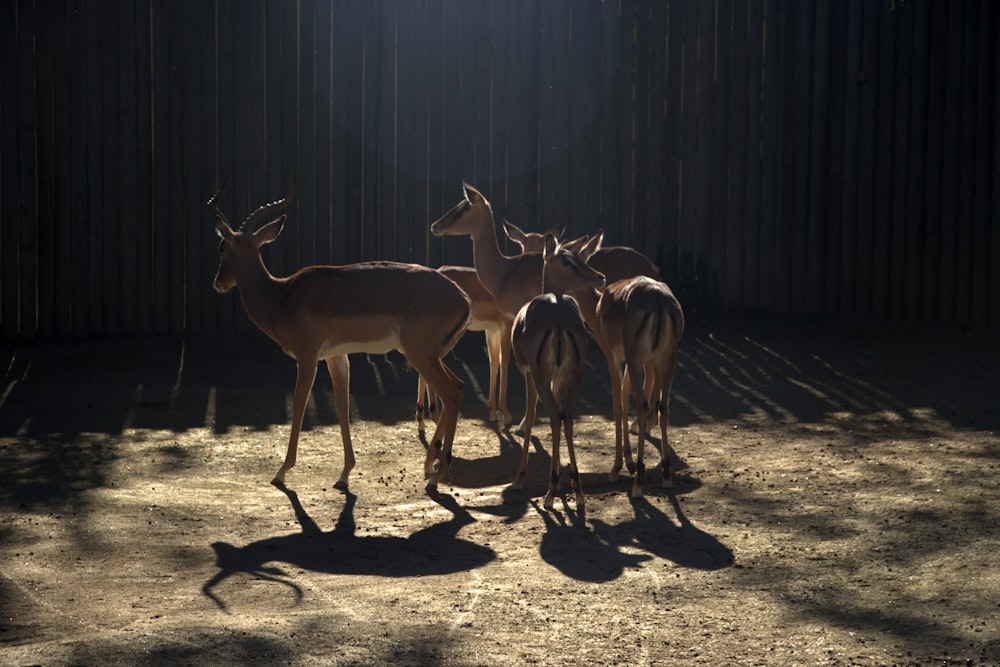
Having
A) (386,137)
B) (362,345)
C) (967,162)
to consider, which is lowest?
(362,345)

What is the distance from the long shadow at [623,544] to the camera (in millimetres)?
6512

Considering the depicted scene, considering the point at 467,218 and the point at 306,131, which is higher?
the point at 306,131

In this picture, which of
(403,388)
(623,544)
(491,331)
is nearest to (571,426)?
(623,544)

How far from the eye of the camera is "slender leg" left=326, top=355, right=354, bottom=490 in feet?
28.5

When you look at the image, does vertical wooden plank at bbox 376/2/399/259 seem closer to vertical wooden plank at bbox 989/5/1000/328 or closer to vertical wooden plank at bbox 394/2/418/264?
vertical wooden plank at bbox 394/2/418/264

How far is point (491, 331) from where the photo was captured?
11.5 m

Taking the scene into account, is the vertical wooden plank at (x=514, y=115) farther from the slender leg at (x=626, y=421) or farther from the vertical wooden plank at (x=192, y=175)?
the slender leg at (x=626, y=421)

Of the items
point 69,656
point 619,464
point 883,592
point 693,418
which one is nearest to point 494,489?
point 619,464

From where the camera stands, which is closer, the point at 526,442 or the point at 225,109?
the point at 526,442

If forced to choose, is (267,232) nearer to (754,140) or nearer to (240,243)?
(240,243)

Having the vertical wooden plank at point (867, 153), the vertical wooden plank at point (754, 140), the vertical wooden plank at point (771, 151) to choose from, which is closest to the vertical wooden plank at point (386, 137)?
the vertical wooden plank at point (754, 140)

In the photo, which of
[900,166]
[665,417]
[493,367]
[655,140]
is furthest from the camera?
[655,140]

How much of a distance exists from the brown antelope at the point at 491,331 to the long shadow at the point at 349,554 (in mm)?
3114

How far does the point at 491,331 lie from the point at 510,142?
15.1 ft
